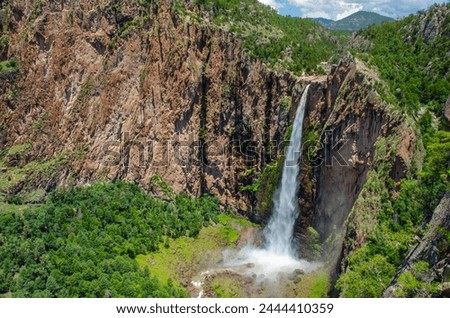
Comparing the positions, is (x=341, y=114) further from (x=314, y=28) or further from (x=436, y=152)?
(x=314, y=28)

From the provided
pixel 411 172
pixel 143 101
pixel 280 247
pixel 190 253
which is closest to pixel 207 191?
pixel 190 253

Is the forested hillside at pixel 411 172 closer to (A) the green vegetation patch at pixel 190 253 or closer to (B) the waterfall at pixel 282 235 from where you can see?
(B) the waterfall at pixel 282 235

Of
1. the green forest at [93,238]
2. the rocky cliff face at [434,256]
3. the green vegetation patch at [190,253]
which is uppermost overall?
the rocky cliff face at [434,256]

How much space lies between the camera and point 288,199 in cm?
5450

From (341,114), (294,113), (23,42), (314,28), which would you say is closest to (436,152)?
(341,114)

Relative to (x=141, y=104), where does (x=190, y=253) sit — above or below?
below

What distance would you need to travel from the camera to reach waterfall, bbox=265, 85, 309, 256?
53125 millimetres

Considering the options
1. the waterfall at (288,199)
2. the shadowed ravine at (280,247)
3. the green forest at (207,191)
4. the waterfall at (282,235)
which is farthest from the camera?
the waterfall at (288,199)

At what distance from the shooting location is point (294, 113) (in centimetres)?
5472

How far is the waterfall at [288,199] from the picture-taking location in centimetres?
5312

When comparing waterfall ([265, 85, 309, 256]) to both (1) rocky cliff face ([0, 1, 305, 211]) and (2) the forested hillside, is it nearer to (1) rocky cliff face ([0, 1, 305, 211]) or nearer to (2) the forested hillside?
(1) rocky cliff face ([0, 1, 305, 211])

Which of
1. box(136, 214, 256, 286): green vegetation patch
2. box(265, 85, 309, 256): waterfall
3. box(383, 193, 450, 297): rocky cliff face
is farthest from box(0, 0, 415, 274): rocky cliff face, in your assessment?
box(383, 193, 450, 297): rocky cliff face

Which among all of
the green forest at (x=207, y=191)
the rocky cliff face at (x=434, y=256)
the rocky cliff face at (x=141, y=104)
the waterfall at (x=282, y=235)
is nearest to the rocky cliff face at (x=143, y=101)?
the rocky cliff face at (x=141, y=104)

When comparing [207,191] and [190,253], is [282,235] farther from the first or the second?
[207,191]
